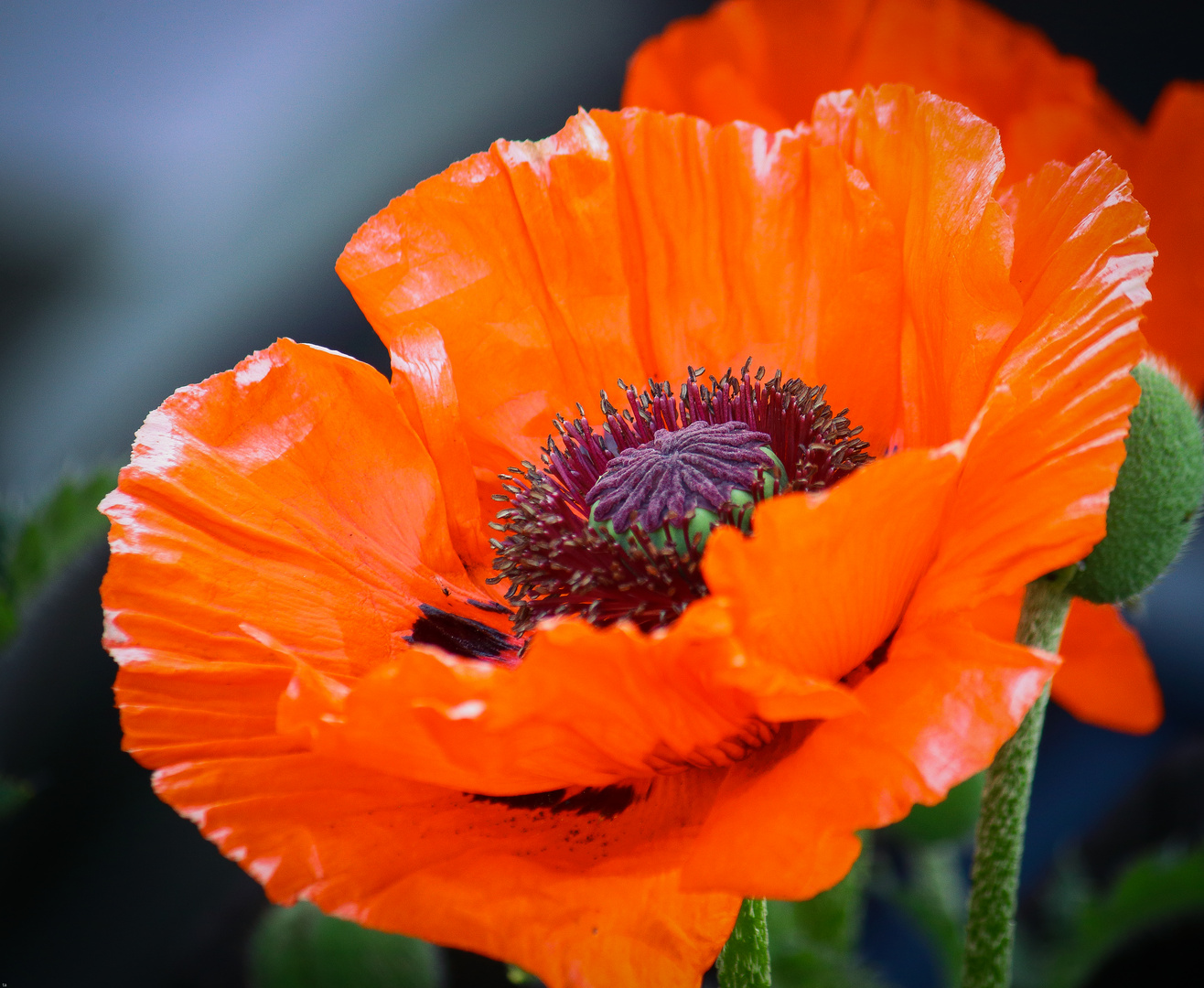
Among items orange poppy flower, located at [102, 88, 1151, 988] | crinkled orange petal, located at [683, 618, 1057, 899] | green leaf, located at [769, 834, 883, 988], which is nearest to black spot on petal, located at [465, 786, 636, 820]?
orange poppy flower, located at [102, 88, 1151, 988]

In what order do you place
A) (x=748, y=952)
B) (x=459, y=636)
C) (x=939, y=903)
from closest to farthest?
(x=748, y=952)
(x=459, y=636)
(x=939, y=903)

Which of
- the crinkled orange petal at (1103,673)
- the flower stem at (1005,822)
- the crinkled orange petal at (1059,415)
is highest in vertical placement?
the crinkled orange petal at (1059,415)

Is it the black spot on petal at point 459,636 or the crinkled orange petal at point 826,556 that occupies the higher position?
the crinkled orange petal at point 826,556

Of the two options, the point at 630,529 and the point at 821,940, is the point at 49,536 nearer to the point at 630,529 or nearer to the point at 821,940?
the point at 630,529

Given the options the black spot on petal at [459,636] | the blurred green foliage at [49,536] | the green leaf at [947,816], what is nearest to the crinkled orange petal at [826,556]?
the black spot on petal at [459,636]

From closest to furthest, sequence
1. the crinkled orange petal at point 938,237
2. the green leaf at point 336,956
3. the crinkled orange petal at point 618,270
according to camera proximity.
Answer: the crinkled orange petal at point 938,237
the crinkled orange petal at point 618,270
the green leaf at point 336,956

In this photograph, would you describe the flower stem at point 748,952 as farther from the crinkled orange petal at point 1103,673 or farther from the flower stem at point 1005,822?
the crinkled orange petal at point 1103,673

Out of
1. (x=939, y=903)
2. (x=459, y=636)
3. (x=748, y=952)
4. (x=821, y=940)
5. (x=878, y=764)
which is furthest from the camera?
(x=939, y=903)

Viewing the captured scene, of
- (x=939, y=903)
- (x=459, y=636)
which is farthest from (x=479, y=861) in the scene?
(x=939, y=903)

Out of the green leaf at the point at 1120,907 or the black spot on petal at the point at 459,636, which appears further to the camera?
the green leaf at the point at 1120,907
